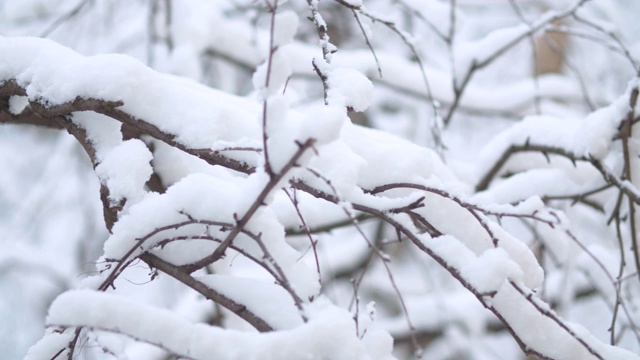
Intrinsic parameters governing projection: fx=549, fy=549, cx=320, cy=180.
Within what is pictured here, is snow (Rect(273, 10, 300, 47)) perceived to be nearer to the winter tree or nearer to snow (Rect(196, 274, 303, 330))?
the winter tree

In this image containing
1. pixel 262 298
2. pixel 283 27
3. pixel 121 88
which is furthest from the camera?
pixel 121 88

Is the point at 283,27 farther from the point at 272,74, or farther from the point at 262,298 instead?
the point at 262,298

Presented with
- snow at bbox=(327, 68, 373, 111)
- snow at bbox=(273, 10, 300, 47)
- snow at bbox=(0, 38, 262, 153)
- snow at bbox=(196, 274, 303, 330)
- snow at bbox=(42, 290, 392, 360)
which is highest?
snow at bbox=(0, 38, 262, 153)

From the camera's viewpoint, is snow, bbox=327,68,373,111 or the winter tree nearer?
the winter tree

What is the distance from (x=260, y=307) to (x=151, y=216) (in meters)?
0.16

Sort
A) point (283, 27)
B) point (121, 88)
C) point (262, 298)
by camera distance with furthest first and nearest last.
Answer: point (121, 88)
point (262, 298)
point (283, 27)

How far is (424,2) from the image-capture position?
1663 millimetres

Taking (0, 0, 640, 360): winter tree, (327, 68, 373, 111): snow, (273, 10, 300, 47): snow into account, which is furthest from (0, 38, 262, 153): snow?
(273, 10, 300, 47): snow

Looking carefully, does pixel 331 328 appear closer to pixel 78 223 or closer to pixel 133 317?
pixel 133 317

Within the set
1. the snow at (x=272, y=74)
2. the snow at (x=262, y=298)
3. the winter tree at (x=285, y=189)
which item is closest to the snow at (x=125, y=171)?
the winter tree at (x=285, y=189)

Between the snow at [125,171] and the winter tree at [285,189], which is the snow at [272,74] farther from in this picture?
the snow at [125,171]

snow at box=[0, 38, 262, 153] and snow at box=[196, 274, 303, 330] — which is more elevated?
snow at box=[0, 38, 262, 153]

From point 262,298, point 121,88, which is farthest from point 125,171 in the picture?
point 262,298

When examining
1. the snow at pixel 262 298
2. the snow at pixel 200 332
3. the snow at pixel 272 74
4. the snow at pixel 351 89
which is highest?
the snow at pixel 351 89
